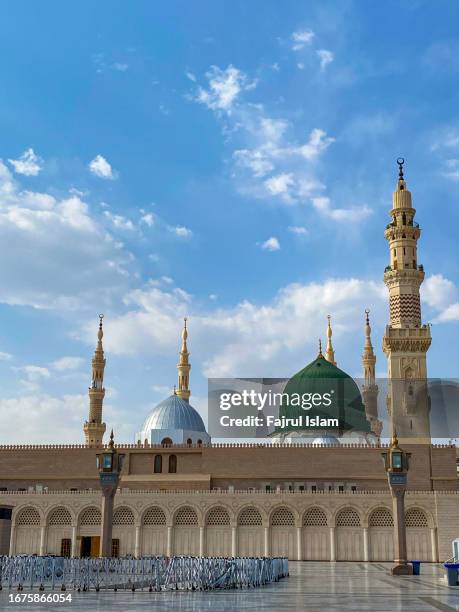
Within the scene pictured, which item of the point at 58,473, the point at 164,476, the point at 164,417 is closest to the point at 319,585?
the point at 164,476

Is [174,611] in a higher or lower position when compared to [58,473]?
lower

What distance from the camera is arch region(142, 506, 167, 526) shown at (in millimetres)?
43812

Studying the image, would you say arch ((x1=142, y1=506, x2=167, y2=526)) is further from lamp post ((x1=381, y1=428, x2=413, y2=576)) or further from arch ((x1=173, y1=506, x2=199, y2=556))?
lamp post ((x1=381, y1=428, x2=413, y2=576))

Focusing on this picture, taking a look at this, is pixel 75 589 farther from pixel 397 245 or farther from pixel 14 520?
pixel 397 245

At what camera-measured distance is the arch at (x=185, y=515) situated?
43716 mm

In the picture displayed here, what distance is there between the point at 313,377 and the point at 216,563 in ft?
129

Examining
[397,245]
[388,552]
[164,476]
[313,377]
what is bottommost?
[388,552]

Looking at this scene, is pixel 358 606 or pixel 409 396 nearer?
pixel 358 606

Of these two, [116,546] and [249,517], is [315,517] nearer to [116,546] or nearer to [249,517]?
[249,517]

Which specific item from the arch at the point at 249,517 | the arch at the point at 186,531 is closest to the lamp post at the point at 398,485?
the arch at the point at 249,517

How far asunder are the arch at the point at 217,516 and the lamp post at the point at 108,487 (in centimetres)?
1506

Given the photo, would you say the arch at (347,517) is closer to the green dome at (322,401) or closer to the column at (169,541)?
the column at (169,541)

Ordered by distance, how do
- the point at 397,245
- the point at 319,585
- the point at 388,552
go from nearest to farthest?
the point at 319,585 < the point at 388,552 < the point at 397,245

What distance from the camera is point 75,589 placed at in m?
18.4
